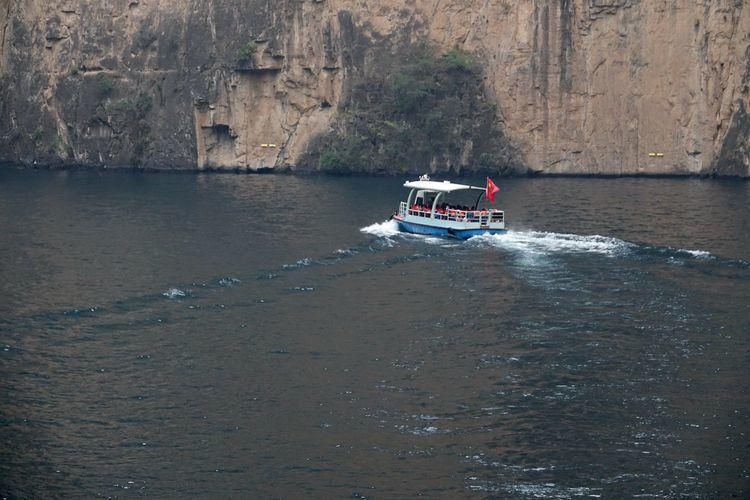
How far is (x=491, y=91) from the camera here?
10506 centimetres

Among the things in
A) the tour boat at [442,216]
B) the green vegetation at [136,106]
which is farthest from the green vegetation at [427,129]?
the tour boat at [442,216]

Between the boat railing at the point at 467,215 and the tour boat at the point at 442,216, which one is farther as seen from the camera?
the tour boat at the point at 442,216

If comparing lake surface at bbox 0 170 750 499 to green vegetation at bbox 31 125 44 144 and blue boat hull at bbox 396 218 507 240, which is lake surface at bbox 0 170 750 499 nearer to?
blue boat hull at bbox 396 218 507 240

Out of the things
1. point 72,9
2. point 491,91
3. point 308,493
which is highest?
point 72,9

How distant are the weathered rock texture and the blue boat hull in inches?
1220

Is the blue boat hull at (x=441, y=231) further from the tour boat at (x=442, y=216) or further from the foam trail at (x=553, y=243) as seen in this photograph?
the foam trail at (x=553, y=243)

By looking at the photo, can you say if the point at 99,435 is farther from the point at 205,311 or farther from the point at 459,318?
the point at 459,318

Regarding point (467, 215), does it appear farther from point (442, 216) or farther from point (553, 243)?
point (553, 243)

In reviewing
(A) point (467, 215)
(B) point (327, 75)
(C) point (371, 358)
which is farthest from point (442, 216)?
(B) point (327, 75)

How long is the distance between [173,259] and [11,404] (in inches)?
871

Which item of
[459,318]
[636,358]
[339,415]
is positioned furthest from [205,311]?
[636,358]

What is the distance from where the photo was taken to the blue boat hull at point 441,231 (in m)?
70.8

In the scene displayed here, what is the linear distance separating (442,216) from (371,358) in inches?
1130

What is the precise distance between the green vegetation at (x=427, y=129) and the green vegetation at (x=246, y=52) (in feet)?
32.3
